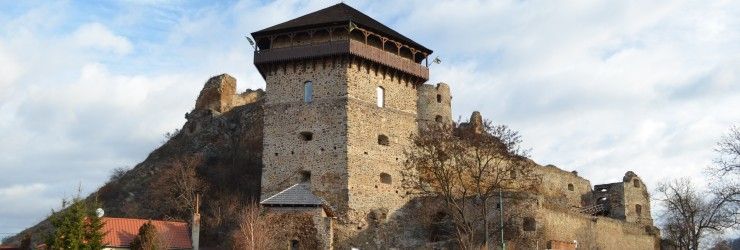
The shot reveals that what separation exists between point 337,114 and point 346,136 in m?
1.10

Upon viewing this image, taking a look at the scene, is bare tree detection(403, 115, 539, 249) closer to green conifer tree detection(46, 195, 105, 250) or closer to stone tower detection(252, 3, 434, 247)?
stone tower detection(252, 3, 434, 247)

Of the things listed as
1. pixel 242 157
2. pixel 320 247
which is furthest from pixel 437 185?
pixel 242 157

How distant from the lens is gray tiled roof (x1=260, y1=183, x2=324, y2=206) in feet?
95.4

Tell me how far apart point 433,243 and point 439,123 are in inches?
291

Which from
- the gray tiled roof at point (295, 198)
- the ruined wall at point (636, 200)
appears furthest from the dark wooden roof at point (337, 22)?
the ruined wall at point (636, 200)

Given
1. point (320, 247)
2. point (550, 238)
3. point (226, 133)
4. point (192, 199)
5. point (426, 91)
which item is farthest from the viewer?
point (226, 133)

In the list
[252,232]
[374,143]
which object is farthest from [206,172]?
[252,232]

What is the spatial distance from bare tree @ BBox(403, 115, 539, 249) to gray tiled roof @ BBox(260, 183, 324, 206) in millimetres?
4881

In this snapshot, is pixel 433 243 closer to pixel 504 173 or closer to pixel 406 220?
pixel 406 220

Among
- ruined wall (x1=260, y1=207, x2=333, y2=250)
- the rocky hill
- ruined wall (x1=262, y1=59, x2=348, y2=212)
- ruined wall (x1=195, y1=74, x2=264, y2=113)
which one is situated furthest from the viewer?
ruined wall (x1=195, y1=74, x2=264, y2=113)

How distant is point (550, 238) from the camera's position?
30203 mm

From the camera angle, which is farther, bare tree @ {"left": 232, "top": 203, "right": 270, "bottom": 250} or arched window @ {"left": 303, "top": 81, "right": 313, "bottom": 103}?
arched window @ {"left": 303, "top": 81, "right": 313, "bottom": 103}

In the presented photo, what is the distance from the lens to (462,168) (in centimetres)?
3161

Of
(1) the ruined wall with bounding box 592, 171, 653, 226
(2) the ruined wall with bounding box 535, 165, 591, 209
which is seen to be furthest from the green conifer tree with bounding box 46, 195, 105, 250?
(1) the ruined wall with bounding box 592, 171, 653, 226
